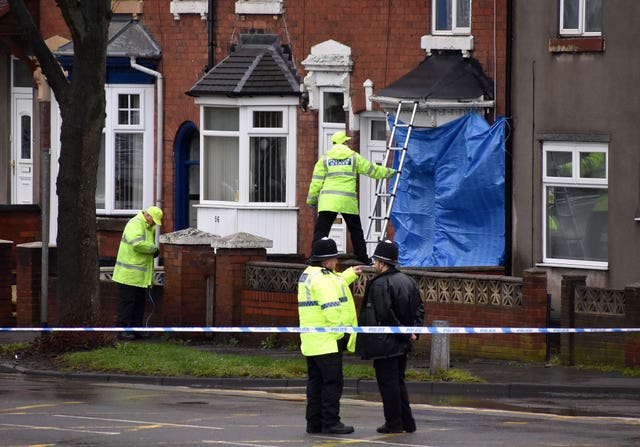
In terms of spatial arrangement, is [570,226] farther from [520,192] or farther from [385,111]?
[385,111]

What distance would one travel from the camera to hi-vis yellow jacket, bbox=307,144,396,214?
2300 centimetres

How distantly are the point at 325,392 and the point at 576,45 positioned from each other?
35.9 ft

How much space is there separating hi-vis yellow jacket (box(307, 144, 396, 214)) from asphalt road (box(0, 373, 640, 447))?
5011mm

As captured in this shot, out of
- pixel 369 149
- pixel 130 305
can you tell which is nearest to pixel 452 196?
pixel 369 149

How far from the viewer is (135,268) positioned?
23938 mm

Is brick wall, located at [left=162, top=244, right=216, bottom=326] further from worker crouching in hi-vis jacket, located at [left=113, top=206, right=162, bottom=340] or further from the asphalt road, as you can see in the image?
the asphalt road

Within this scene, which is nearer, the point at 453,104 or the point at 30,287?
the point at 30,287

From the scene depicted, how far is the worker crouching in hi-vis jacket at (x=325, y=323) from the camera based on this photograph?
14.5 m

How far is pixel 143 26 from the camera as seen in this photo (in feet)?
101

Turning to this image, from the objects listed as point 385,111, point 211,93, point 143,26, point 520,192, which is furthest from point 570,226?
point 143,26

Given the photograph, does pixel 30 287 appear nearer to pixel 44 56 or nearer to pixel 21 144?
pixel 44 56

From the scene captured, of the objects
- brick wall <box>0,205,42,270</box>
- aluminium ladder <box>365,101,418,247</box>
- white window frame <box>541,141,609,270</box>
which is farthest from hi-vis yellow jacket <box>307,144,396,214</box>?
brick wall <box>0,205,42,270</box>

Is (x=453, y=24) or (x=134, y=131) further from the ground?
(x=453, y=24)

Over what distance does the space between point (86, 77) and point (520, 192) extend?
285 inches
